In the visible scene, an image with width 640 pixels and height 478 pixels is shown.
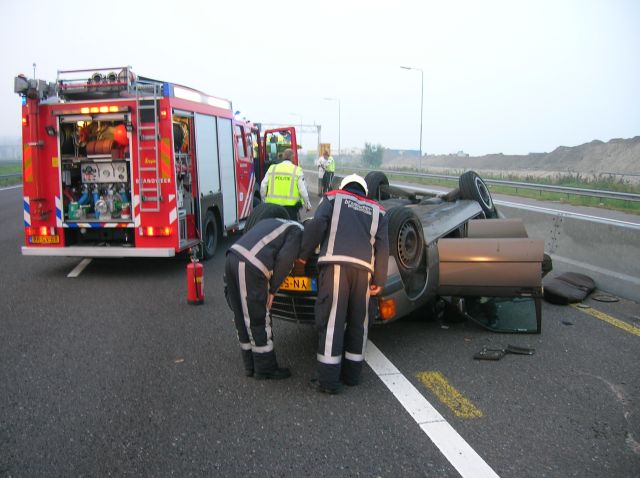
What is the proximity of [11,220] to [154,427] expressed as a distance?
533 inches

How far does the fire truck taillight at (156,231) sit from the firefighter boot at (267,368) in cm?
426

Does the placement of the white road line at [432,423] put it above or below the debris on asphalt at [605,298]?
below

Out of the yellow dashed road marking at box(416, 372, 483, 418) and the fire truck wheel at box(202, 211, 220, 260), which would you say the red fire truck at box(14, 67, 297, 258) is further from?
the yellow dashed road marking at box(416, 372, 483, 418)

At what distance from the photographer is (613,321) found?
19.2ft

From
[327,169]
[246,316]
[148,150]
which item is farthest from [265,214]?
[327,169]

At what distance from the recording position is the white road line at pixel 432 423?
10.4ft

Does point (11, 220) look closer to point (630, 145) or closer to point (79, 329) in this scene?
point (79, 329)

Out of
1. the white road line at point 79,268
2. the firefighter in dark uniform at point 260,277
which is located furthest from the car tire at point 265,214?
the white road line at point 79,268

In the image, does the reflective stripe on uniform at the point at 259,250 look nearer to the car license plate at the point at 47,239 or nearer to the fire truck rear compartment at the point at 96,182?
the fire truck rear compartment at the point at 96,182

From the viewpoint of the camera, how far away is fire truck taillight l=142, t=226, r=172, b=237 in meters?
8.24

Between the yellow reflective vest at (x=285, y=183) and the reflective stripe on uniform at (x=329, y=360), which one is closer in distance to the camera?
the reflective stripe on uniform at (x=329, y=360)

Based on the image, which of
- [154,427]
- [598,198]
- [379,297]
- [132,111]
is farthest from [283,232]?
[598,198]

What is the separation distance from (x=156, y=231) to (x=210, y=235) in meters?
1.67

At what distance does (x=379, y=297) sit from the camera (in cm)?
465
